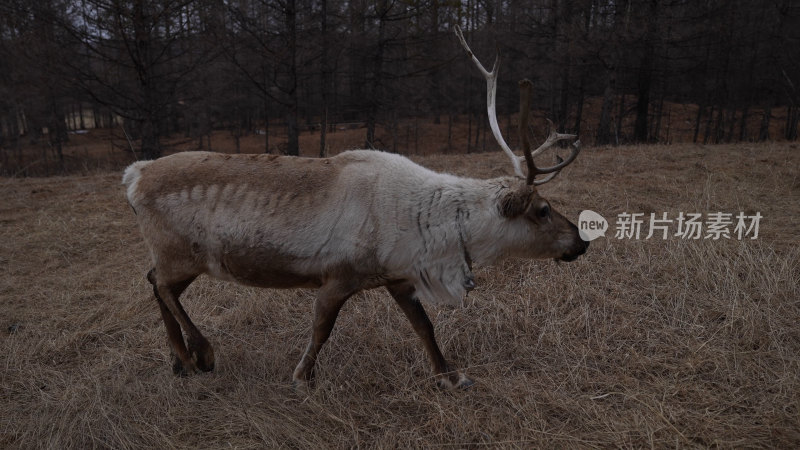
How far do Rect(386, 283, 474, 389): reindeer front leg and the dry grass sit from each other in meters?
0.12

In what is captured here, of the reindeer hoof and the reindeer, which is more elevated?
the reindeer

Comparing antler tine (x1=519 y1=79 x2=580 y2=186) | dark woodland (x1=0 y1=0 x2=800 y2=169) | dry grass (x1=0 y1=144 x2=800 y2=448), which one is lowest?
dry grass (x1=0 y1=144 x2=800 y2=448)

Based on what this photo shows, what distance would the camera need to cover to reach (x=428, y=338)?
10.8 feet

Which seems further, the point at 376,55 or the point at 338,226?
the point at 376,55

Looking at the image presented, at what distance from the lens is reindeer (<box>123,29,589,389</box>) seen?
9.66 feet

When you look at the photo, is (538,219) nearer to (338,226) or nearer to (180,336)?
(338,226)

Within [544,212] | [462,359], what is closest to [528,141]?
[544,212]

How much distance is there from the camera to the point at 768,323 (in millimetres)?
3545

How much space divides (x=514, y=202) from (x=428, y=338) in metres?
1.07

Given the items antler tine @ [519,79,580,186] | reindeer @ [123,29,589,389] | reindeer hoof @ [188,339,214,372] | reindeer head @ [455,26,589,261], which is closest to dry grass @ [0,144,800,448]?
reindeer hoof @ [188,339,214,372]

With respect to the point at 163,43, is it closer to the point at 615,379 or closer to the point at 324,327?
the point at 324,327

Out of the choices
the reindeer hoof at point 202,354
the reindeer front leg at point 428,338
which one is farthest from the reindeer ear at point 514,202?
the reindeer hoof at point 202,354

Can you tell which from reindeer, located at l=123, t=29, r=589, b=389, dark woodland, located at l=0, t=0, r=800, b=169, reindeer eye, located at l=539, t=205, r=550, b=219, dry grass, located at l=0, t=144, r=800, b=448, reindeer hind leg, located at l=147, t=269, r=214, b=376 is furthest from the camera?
dark woodland, located at l=0, t=0, r=800, b=169

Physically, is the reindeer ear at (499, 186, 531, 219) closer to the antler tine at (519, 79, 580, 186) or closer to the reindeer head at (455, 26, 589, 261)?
the reindeer head at (455, 26, 589, 261)
